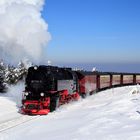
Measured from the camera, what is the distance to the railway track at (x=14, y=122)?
16670 mm

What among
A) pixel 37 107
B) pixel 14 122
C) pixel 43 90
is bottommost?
pixel 14 122

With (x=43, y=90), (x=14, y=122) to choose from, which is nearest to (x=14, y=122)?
(x=14, y=122)

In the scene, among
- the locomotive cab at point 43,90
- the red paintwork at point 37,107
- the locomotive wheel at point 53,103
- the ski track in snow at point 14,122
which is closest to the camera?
the ski track in snow at point 14,122

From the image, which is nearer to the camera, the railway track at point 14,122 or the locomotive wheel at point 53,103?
the railway track at point 14,122

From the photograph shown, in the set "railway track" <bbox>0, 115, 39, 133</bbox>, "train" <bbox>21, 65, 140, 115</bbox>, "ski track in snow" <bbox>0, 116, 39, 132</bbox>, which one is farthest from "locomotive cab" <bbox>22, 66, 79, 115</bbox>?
"ski track in snow" <bbox>0, 116, 39, 132</bbox>

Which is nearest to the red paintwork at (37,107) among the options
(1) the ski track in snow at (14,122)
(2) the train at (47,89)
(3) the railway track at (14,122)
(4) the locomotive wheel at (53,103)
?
(2) the train at (47,89)

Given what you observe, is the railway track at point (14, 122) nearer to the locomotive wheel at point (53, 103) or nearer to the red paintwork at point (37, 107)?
the red paintwork at point (37, 107)

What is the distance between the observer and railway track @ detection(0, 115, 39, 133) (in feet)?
54.7

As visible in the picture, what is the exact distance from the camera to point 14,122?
60.0ft

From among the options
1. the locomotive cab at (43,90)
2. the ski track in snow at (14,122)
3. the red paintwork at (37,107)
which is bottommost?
the ski track in snow at (14,122)

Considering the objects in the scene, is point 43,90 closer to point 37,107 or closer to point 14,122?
point 37,107

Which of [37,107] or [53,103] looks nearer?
[37,107]

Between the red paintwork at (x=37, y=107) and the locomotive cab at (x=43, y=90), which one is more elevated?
the locomotive cab at (x=43, y=90)

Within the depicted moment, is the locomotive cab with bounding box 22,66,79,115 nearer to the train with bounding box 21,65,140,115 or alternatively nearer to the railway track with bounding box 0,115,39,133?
the train with bounding box 21,65,140,115
